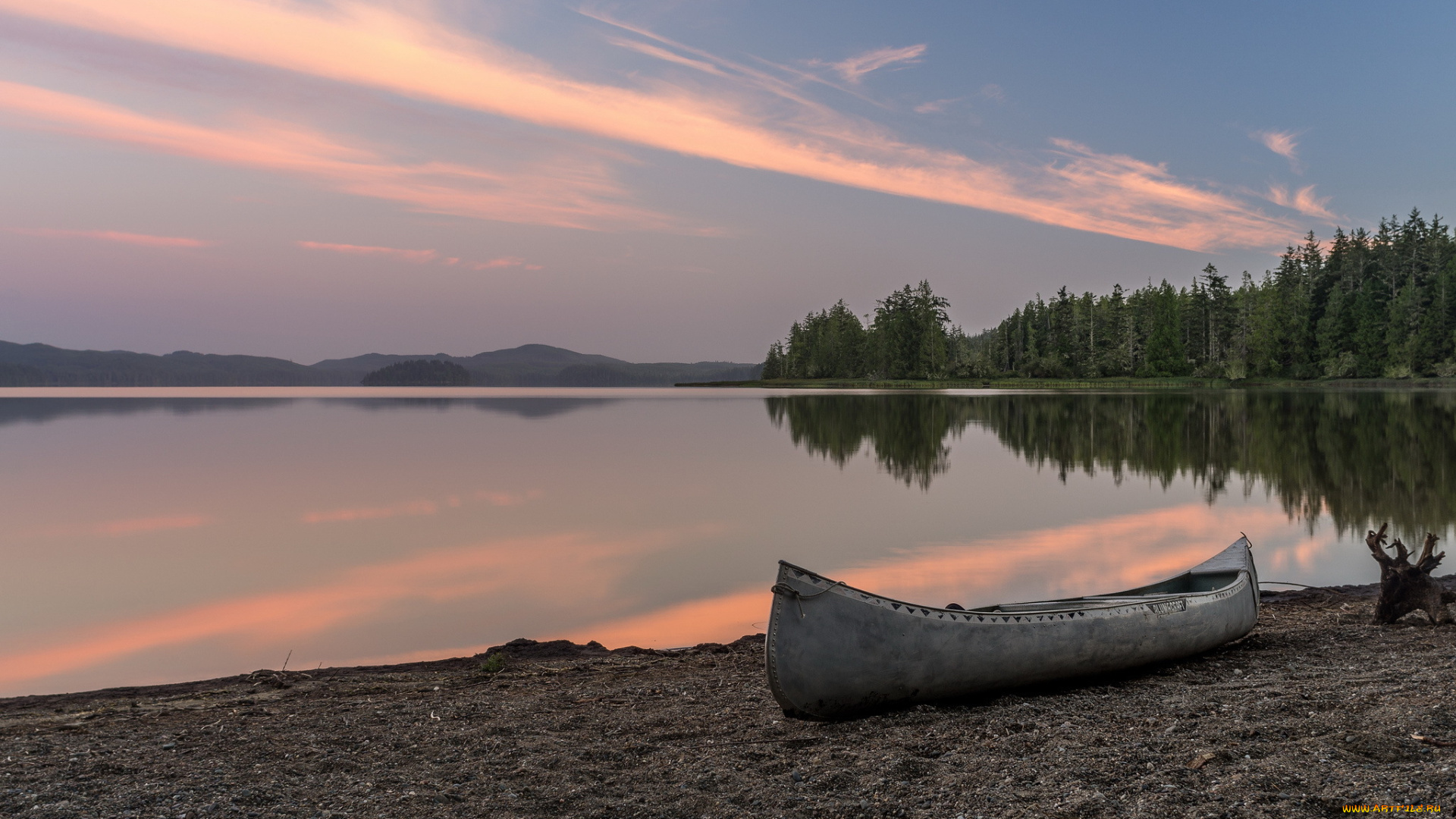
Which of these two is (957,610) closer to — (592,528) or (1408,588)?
(1408,588)

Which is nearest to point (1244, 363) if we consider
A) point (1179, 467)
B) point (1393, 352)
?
point (1393, 352)

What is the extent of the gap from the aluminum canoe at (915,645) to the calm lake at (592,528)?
16.9 feet

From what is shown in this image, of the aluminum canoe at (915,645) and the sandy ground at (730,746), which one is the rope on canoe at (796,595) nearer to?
the aluminum canoe at (915,645)

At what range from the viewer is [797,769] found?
21.6 ft

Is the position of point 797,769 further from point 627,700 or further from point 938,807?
point 627,700

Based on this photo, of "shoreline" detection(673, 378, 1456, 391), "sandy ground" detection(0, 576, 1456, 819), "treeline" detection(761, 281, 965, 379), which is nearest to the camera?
"sandy ground" detection(0, 576, 1456, 819)

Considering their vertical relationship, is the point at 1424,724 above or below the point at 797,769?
above

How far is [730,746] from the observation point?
731cm

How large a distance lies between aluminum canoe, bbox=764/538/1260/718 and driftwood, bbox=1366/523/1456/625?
471 cm

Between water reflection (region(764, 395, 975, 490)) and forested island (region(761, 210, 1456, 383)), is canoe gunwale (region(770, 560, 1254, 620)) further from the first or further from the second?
forested island (region(761, 210, 1456, 383))

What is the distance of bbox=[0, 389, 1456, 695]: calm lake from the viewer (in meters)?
13.4

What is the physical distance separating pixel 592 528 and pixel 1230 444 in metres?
34.7

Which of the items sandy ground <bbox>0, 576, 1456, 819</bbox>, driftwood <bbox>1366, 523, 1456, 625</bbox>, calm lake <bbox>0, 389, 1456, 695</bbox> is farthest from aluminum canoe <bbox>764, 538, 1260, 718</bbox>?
calm lake <bbox>0, 389, 1456, 695</bbox>

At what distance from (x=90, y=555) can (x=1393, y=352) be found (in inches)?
5472
